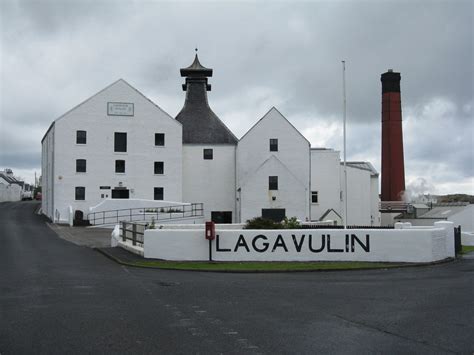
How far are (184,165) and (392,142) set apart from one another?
22085 millimetres

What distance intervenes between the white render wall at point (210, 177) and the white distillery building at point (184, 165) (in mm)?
98

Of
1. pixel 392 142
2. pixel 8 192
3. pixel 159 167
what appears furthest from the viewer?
pixel 8 192

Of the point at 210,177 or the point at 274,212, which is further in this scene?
the point at 210,177

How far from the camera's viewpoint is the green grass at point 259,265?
770 inches

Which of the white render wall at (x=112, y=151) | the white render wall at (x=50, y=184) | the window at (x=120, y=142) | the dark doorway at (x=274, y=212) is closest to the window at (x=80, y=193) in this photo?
the white render wall at (x=112, y=151)

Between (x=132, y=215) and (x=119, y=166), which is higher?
(x=119, y=166)

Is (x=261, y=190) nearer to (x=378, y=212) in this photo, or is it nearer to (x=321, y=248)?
(x=378, y=212)

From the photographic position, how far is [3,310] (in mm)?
11227

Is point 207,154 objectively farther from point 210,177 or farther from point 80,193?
point 80,193

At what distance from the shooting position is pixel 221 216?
191ft

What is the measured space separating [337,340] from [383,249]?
45.0ft

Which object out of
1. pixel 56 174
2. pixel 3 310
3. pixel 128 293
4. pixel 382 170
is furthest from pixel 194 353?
pixel 382 170

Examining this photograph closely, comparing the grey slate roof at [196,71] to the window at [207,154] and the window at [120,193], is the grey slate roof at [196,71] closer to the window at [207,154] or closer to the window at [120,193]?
the window at [207,154]

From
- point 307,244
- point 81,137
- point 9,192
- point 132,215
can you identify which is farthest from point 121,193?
point 9,192
